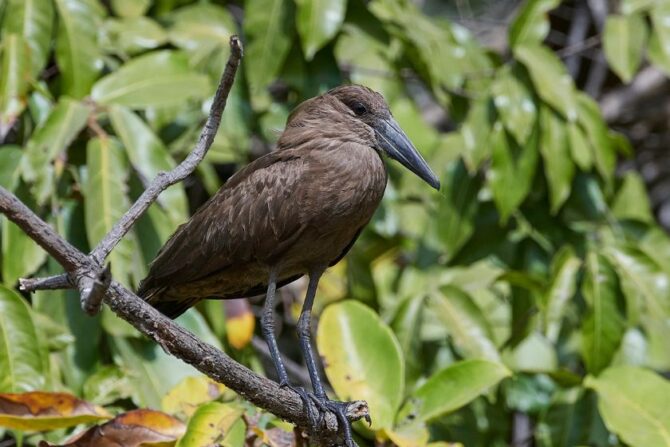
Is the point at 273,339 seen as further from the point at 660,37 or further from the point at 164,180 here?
the point at 660,37

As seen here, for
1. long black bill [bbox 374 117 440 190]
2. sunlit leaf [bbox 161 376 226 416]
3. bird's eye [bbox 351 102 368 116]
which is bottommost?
sunlit leaf [bbox 161 376 226 416]

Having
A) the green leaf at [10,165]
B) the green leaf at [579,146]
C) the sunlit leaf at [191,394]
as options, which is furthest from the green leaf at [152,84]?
the green leaf at [579,146]

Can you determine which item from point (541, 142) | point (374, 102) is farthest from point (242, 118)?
point (541, 142)

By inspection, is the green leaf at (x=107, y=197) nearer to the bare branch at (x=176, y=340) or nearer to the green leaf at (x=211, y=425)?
the green leaf at (x=211, y=425)

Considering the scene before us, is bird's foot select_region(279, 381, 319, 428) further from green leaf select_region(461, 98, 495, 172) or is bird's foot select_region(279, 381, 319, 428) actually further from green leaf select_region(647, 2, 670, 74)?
green leaf select_region(647, 2, 670, 74)

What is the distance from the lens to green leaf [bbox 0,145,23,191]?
386 cm

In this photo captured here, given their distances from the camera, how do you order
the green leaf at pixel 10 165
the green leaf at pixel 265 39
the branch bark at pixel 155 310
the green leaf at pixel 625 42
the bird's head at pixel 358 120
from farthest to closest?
the green leaf at pixel 625 42 < the green leaf at pixel 265 39 < the green leaf at pixel 10 165 < the bird's head at pixel 358 120 < the branch bark at pixel 155 310

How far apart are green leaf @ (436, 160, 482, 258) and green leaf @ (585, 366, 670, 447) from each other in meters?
1.03

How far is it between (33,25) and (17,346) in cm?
133

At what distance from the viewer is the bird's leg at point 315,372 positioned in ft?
10.7

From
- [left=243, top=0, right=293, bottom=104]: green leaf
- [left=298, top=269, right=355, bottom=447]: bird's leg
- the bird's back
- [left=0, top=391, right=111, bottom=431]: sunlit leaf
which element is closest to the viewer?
[left=0, top=391, right=111, bottom=431]: sunlit leaf

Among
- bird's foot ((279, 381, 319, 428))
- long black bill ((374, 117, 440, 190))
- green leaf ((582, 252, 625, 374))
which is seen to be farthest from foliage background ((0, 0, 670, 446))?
long black bill ((374, 117, 440, 190))

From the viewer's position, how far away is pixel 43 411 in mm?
3217

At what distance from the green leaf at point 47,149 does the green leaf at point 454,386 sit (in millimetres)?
1477
